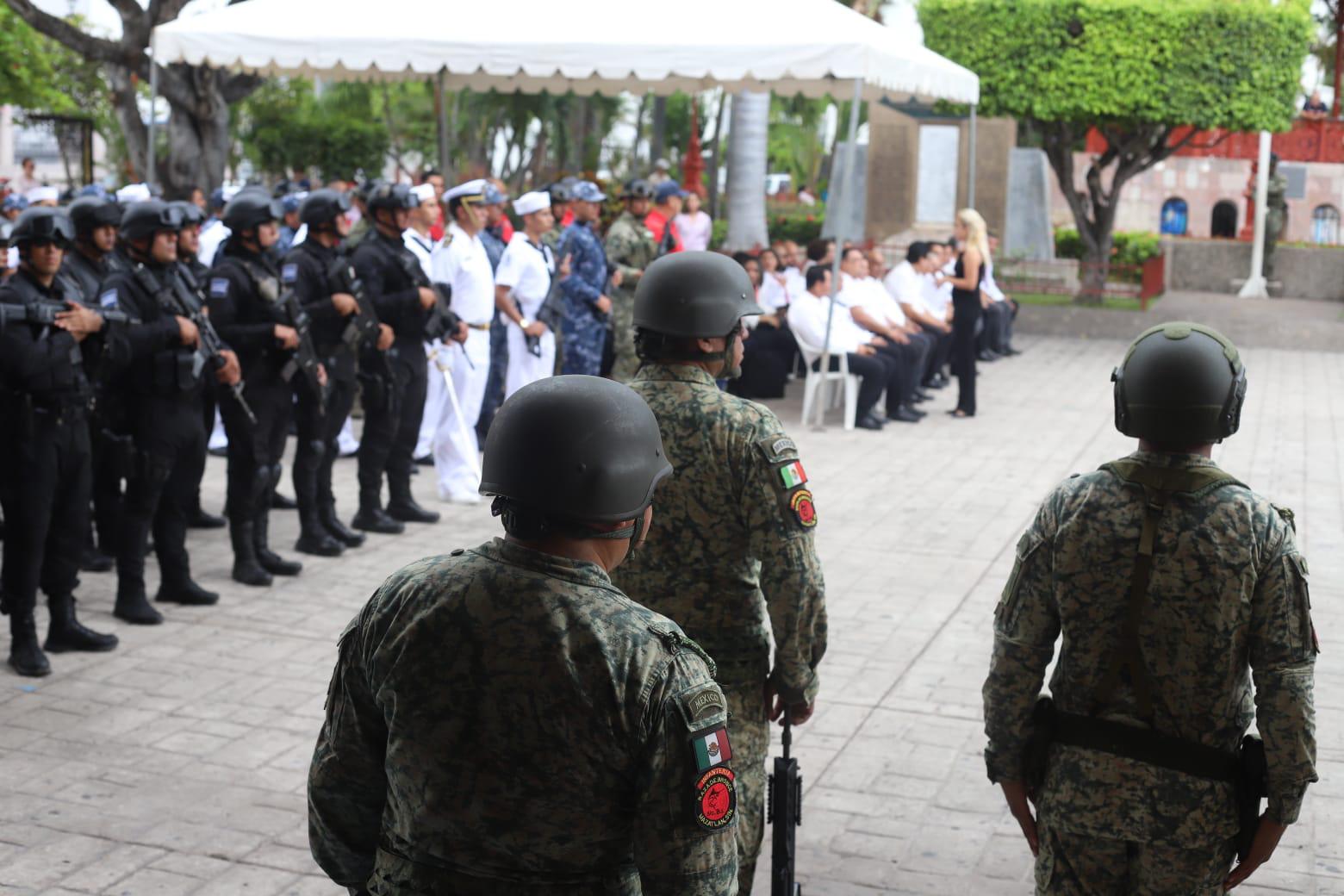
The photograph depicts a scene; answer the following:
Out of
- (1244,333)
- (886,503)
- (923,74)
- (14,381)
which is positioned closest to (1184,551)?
(14,381)

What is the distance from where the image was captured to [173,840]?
4898mm

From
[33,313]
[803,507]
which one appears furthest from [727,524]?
[33,313]

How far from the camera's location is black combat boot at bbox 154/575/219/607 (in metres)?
7.55

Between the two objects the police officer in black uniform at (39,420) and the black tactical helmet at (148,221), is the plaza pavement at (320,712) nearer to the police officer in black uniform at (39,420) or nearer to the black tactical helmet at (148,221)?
the police officer in black uniform at (39,420)

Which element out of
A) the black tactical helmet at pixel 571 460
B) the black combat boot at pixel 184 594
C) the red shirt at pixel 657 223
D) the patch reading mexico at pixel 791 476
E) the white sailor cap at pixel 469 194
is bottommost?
the black combat boot at pixel 184 594

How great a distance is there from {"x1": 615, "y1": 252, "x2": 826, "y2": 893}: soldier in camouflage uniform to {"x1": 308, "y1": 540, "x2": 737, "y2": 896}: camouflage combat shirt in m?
1.48

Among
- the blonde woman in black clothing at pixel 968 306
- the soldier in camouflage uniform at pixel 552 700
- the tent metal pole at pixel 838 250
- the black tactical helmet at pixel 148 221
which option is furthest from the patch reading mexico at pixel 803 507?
the blonde woman in black clothing at pixel 968 306

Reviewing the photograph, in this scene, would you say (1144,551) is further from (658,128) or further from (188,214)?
(658,128)

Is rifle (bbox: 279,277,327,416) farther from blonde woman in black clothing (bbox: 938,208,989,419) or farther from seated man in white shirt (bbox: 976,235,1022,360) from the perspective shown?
seated man in white shirt (bbox: 976,235,1022,360)

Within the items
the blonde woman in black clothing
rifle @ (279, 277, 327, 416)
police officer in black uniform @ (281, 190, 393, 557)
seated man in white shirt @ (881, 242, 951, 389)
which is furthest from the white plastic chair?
rifle @ (279, 277, 327, 416)

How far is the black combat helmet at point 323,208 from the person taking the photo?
27.1 ft

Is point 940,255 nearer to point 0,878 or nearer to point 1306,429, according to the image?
point 1306,429

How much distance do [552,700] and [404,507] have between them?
23.9ft

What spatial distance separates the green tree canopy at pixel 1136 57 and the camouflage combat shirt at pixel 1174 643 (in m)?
18.0
